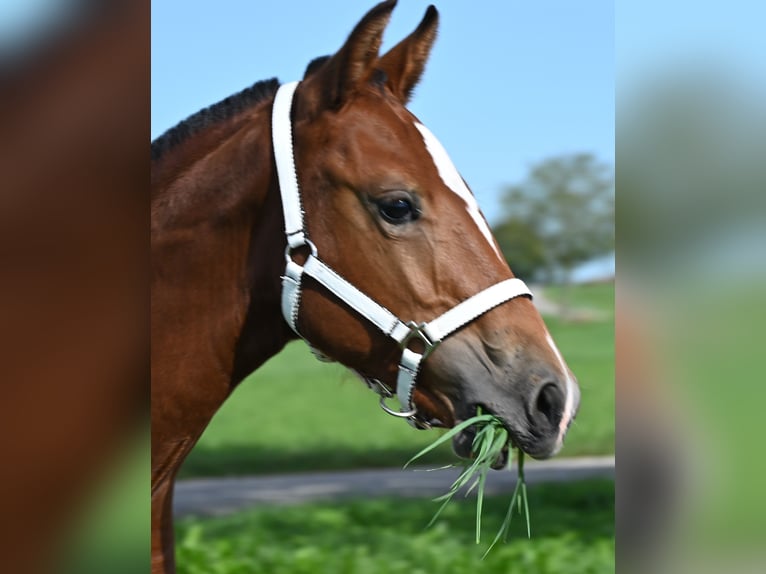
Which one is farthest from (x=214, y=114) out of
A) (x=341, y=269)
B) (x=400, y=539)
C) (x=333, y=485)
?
(x=333, y=485)

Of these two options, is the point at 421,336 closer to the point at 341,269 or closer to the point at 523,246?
the point at 341,269

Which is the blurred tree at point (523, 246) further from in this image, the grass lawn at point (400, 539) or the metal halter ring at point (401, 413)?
the metal halter ring at point (401, 413)

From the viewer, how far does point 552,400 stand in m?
1.54

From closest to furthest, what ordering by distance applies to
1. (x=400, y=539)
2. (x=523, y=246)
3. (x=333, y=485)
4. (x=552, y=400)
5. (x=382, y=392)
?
(x=552, y=400)
(x=382, y=392)
(x=400, y=539)
(x=333, y=485)
(x=523, y=246)

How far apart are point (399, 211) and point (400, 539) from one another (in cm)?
242

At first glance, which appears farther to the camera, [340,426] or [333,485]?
[340,426]

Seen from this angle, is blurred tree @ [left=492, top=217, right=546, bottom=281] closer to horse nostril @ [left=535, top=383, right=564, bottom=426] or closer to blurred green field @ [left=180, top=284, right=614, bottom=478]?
blurred green field @ [left=180, top=284, right=614, bottom=478]

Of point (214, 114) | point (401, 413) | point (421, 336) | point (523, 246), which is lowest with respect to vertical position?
point (401, 413)
